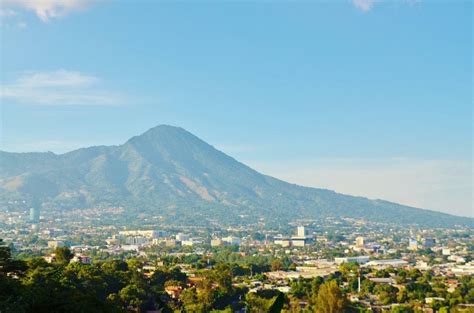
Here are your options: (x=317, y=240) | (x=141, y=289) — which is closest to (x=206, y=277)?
(x=141, y=289)

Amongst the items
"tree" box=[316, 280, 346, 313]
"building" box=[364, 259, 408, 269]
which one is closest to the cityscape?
"building" box=[364, 259, 408, 269]

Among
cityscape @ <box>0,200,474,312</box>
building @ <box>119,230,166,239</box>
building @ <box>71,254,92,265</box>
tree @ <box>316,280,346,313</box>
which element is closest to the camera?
tree @ <box>316,280,346,313</box>

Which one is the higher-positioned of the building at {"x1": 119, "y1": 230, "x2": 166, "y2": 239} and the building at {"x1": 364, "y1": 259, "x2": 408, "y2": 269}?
the building at {"x1": 119, "y1": 230, "x2": 166, "y2": 239}

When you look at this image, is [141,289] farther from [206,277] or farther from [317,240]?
[317,240]

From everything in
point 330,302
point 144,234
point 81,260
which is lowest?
point 330,302

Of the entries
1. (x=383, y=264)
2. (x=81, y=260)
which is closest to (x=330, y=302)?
(x=81, y=260)

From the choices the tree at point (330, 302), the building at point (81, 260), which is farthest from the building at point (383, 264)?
the tree at point (330, 302)

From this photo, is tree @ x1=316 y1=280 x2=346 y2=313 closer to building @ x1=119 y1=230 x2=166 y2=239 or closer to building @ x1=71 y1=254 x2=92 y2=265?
building @ x1=71 y1=254 x2=92 y2=265

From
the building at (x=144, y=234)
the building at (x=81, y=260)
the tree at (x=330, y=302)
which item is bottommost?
the tree at (x=330, y=302)

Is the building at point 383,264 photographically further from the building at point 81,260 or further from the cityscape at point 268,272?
the building at point 81,260

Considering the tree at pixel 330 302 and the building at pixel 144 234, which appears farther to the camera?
the building at pixel 144 234

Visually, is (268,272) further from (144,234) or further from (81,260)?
(144,234)
